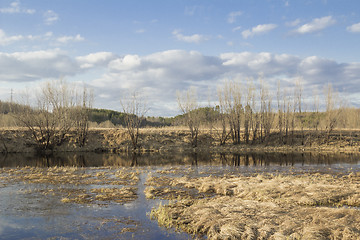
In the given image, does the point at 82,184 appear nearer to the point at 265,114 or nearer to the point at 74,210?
the point at 74,210

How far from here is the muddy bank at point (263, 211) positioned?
9.44 metres

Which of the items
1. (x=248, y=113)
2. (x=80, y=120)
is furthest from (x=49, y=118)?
(x=248, y=113)

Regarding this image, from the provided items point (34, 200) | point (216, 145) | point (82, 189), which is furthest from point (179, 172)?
point (216, 145)

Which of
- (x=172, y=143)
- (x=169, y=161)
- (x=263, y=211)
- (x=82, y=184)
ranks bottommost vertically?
(x=169, y=161)

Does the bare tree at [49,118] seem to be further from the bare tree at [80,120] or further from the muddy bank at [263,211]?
the muddy bank at [263,211]

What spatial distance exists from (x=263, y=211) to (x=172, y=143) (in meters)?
38.9

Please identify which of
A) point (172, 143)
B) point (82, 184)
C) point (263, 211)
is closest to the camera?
point (263, 211)

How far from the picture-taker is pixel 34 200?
14.2 meters

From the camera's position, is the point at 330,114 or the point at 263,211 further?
the point at 330,114

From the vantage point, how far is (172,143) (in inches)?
1969

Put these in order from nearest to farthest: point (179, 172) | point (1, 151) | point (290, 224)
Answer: point (290, 224) → point (179, 172) → point (1, 151)

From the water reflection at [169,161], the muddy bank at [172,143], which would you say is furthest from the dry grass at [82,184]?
the muddy bank at [172,143]

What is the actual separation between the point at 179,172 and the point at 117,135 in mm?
30041

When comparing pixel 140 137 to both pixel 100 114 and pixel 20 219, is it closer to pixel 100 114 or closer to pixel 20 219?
pixel 20 219
